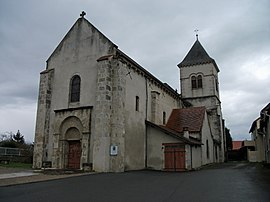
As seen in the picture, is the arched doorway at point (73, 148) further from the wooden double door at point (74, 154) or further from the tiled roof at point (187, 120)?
the tiled roof at point (187, 120)

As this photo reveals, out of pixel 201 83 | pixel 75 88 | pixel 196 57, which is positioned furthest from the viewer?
pixel 196 57

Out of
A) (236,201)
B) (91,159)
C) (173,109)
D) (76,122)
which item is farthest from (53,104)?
(236,201)

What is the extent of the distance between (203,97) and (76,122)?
25671 millimetres

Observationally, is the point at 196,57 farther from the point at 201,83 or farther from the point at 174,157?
the point at 174,157

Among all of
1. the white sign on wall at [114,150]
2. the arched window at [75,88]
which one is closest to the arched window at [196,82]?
the arched window at [75,88]

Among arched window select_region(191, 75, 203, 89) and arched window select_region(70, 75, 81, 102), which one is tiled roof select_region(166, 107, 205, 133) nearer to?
arched window select_region(70, 75, 81, 102)

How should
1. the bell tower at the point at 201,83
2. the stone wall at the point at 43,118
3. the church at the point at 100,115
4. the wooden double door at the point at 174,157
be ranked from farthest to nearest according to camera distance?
the bell tower at the point at 201,83 → the stone wall at the point at 43,118 → the wooden double door at the point at 174,157 → the church at the point at 100,115

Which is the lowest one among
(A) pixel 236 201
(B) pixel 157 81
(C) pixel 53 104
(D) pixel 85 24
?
(A) pixel 236 201

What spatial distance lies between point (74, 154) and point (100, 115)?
449cm

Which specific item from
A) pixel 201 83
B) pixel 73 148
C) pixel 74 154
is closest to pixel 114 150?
pixel 74 154

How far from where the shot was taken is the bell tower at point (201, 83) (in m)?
41.7

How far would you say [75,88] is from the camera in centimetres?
2334

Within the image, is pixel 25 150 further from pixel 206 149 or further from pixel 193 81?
pixel 193 81

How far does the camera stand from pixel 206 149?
30.4 metres
